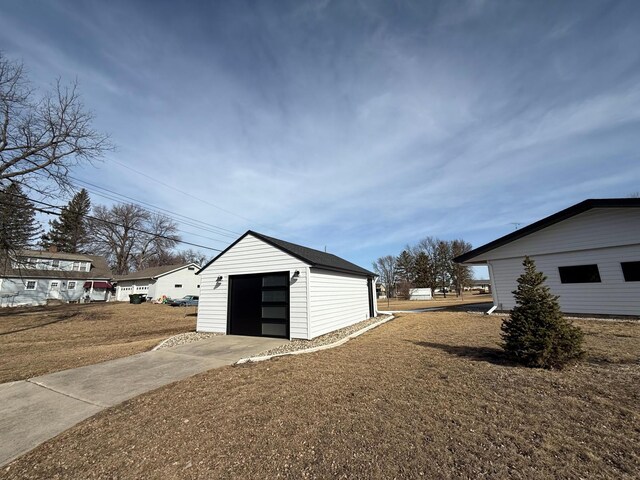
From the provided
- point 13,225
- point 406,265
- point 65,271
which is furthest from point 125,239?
point 406,265

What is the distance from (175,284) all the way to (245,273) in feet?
97.1

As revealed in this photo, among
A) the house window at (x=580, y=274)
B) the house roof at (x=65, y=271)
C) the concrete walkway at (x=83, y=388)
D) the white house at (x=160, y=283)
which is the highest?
the house roof at (x=65, y=271)

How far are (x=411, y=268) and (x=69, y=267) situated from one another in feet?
182

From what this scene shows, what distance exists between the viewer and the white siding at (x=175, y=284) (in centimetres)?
3434

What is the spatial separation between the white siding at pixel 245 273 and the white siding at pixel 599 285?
442 inches

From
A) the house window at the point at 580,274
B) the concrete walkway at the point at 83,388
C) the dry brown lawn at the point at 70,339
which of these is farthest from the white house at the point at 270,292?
the house window at the point at 580,274

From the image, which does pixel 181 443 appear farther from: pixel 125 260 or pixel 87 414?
pixel 125 260

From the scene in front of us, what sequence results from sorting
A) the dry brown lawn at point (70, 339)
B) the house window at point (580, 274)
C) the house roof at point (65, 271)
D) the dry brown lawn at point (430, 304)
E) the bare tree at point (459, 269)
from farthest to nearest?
1. the bare tree at point (459, 269)
2. the house roof at point (65, 271)
3. the dry brown lawn at point (430, 304)
4. the house window at point (580, 274)
5. the dry brown lawn at point (70, 339)

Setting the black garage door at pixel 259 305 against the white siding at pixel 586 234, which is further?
the white siding at pixel 586 234

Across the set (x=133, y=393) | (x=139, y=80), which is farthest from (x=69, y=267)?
(x=133, y=393)

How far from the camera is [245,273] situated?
38.2 ft

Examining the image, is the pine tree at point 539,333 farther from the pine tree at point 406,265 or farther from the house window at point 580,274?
the pine tree at point 406,265

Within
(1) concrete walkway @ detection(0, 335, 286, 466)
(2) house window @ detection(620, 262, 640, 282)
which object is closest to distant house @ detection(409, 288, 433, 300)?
(2) house window @ detection(620, 262, 640, 282)

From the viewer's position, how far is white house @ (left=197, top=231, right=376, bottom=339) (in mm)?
10211
